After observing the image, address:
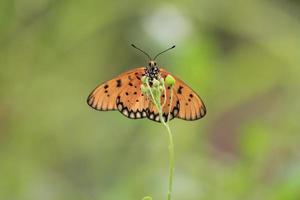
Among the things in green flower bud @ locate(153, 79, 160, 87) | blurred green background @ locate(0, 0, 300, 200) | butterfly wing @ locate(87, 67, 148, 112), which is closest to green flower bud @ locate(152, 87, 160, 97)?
green flower bud @ locate(153, 79, 160, 87)

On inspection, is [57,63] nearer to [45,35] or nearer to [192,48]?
[45,35]

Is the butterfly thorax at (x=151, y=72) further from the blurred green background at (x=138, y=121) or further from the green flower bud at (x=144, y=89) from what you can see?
the blurred green background at (x=138, y=121)

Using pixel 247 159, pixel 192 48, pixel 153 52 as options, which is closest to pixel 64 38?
pixel 153 52

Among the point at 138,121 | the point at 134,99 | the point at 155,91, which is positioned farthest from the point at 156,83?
the point at 138,121

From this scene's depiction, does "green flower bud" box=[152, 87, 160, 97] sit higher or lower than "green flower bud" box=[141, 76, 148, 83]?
lower

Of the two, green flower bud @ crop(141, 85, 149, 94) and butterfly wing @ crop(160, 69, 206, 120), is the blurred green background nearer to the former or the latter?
A: butterfly wing @ crop(160, 69, 206, 120)
